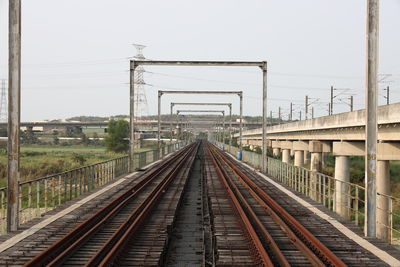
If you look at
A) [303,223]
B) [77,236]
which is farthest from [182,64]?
[77,236]

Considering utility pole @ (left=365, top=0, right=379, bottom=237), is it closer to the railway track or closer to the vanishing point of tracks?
the railway track

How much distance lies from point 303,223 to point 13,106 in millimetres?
8314

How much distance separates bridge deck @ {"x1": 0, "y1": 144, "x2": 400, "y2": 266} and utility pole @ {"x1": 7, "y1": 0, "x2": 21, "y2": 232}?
78 cm

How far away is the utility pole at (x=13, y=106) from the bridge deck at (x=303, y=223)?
0.78 meters

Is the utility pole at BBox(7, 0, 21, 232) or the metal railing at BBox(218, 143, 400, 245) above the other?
the utility pole at BBox(7, 0, 21, 232)

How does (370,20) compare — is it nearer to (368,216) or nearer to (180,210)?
(368,216)

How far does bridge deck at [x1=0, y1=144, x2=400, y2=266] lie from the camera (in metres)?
8.64

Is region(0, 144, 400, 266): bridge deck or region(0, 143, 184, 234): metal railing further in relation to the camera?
region(0, 143, 184, 234): metal railing

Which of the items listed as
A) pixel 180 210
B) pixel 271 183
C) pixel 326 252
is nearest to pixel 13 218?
pixel 180 210

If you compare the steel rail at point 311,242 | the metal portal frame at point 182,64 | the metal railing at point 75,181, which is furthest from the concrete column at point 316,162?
the steel rail at point 311,242

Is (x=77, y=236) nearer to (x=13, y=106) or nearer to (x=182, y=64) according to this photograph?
(x=13, y=106)

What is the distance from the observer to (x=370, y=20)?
404 inches

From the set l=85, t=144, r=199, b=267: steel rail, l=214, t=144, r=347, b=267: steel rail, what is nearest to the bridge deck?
l=214, t=144, r=347, b=267: steel rail

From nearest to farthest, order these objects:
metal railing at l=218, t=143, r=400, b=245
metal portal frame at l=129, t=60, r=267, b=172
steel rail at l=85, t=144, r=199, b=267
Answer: steel rail at l=85, t=144, r=199, b=267
metal railing at l=218, t=143, r=400, b=245
metal portal frame at l=129, t=60, r=267, b=172
